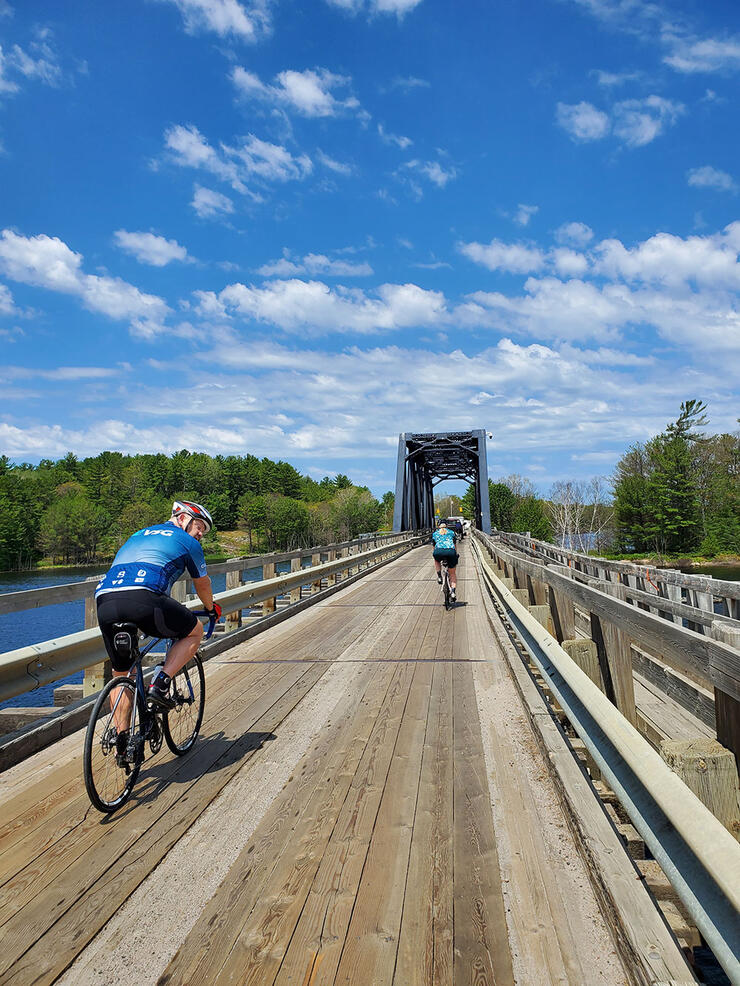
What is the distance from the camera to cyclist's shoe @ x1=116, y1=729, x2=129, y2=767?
3.38 metres

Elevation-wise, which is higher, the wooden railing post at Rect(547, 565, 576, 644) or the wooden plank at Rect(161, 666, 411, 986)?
the wooden railing post at Rect(547, 565, 576, 644)

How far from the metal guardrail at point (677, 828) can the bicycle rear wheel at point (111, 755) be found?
2285 millimetres

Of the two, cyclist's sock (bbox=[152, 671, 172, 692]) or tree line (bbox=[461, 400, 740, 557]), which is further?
tree line (bbox=[461, 400, 740, 557])

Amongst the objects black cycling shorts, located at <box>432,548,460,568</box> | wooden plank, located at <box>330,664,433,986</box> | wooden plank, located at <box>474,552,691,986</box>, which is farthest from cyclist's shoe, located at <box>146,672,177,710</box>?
black cycling shorts, located at <box>432,548,460,568</box>

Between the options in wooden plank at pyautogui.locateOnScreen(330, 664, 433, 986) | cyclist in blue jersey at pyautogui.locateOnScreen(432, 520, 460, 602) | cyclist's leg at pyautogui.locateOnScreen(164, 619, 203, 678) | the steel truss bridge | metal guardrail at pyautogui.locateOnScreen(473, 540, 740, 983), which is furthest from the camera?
the steel truss bridge

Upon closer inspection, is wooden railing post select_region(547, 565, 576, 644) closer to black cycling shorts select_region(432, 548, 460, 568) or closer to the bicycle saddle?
the bicycle saddle

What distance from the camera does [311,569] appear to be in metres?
12.6

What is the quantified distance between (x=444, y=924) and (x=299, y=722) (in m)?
2.63

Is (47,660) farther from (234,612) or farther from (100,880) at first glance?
(234,612)

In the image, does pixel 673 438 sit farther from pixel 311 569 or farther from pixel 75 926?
pixel 75 926

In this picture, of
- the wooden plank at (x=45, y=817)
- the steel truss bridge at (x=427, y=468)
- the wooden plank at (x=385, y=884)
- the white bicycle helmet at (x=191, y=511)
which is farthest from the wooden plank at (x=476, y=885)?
the steel truss bridge at (x=427, y=468)

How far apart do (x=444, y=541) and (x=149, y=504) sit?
355ft

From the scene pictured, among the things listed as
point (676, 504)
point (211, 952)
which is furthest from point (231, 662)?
point (676, 504)

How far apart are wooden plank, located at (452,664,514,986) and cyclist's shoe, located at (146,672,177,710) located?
5.43 feet
